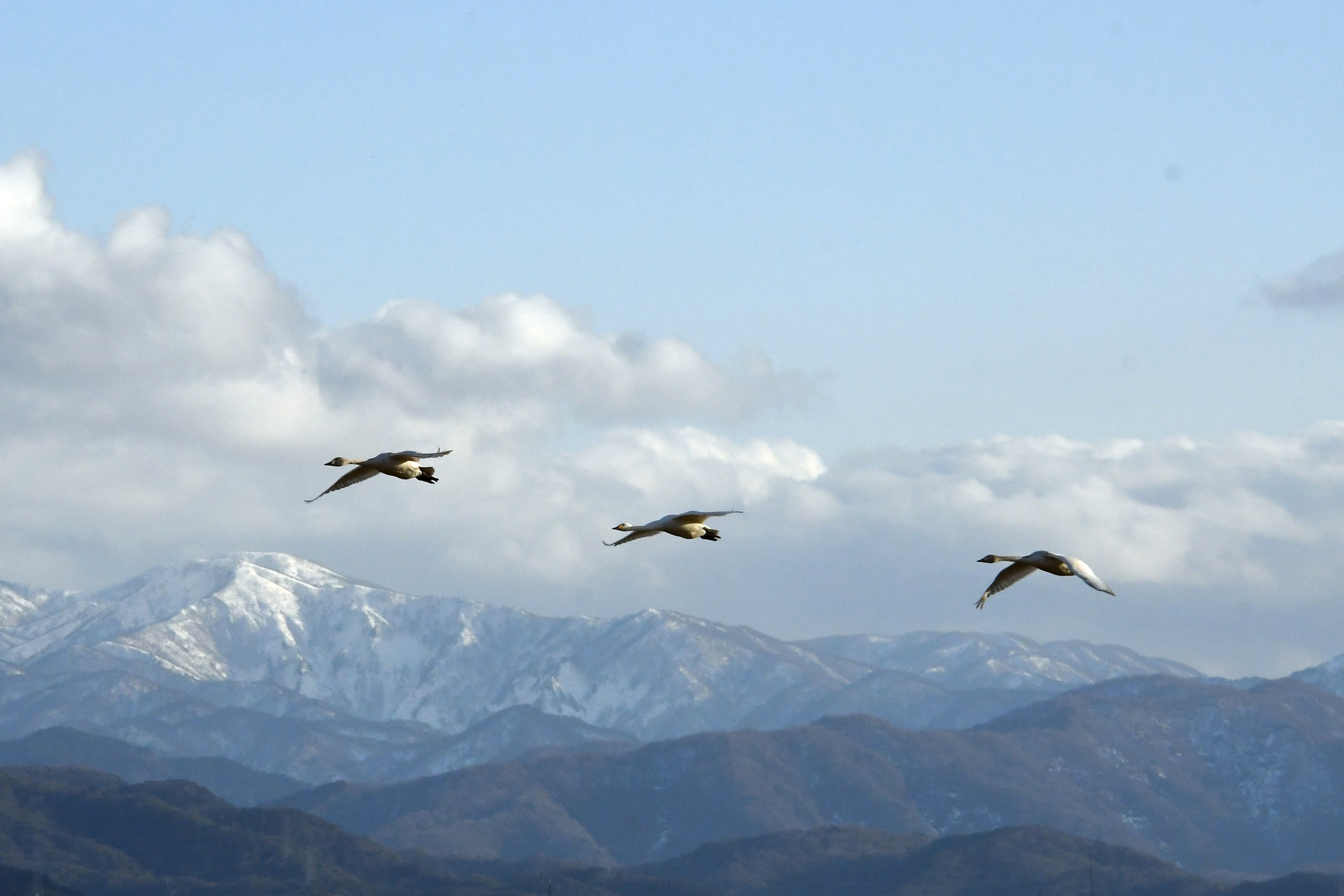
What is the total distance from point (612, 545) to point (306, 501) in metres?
16.3

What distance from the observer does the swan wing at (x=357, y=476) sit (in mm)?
86688

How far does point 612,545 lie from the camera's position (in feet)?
290

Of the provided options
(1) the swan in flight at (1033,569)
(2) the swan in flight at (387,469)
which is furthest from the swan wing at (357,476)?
(1) the swan in flight at (1033,569)

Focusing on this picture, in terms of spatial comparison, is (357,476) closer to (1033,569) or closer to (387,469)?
(387,469)

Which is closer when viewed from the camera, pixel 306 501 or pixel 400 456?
pixel 306 501

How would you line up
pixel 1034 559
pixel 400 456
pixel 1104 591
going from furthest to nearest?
pixel 400 456, pixel 1034 559, pixel 1104 591

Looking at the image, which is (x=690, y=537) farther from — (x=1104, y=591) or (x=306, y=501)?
(x=1104, y=591)

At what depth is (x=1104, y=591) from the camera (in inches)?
2532

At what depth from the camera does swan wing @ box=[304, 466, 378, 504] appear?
86.7 m

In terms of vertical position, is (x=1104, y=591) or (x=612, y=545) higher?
(x=612, y=545)

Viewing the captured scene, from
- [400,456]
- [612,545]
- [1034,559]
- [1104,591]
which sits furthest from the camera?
[612,545]

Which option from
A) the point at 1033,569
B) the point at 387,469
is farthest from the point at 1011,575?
the point at 387,469

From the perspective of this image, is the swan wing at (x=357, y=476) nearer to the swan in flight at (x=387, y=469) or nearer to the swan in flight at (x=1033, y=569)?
the swan in flight at (x=387, y=469)

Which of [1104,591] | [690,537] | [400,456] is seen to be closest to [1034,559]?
[1104,591]
